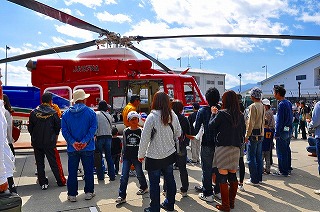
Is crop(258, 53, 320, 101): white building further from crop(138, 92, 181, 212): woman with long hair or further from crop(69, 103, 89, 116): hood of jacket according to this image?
crop(138, 92, 181, 212): woman with long hair

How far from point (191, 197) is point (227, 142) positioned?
1290 mm

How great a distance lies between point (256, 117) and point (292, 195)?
1457mm

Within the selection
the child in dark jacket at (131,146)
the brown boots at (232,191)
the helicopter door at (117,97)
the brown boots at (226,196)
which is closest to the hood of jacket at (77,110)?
the child in dark jacket at (131,146)

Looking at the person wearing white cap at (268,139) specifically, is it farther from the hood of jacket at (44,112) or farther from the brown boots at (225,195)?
the hood of jacket at (44,112)

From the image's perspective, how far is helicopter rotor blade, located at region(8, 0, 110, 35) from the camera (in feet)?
18.4

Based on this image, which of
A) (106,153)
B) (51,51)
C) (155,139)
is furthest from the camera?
(51,51)

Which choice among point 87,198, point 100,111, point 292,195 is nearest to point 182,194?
point 87,198

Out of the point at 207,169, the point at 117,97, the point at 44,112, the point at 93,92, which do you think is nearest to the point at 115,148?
the point at 44,112

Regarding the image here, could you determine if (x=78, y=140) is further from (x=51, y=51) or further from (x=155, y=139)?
(x=51, y=51)

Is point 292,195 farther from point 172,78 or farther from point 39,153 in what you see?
point 172,78

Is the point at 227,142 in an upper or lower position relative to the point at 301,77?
lower

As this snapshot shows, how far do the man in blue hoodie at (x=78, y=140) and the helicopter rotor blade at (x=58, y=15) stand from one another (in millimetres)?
2536

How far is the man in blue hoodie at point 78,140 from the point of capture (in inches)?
173

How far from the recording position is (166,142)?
12.0ft
